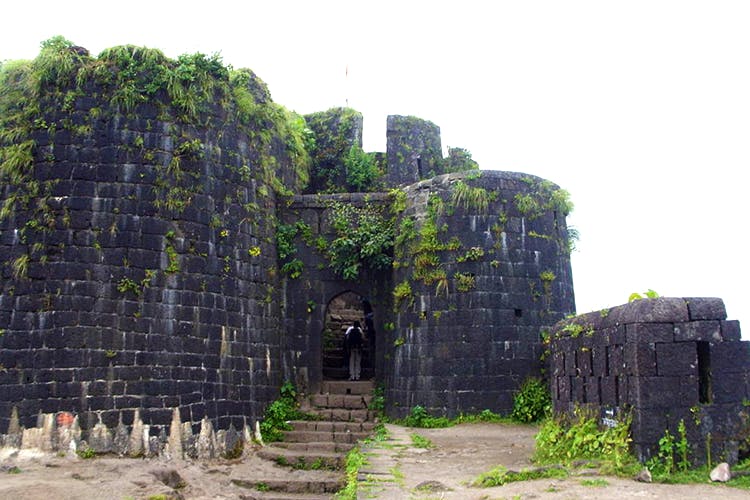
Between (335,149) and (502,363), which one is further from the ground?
(335,149)

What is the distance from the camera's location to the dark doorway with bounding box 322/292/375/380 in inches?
834

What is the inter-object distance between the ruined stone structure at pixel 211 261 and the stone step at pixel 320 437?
41.1 inches

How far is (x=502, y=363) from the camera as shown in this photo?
1702cm

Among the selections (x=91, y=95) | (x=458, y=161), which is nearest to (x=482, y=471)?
(x=91, y=95)

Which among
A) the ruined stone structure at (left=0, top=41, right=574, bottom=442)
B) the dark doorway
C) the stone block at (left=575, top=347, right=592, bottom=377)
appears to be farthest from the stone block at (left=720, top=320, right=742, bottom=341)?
the dark doorway

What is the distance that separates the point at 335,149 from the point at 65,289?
31.7 ft

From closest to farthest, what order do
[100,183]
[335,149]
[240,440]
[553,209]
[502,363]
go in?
[100,183] < [240,440] < [502,363] < [553,209] < [335,149]

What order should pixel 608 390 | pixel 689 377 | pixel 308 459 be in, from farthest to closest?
pixel 308 459, pixel 608 390, pixel 689 377

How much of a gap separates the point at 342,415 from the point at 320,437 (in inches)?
45.5

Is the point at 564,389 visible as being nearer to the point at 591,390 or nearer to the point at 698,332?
the point at 591,390

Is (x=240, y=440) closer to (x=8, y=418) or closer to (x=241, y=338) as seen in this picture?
(x=241, y=338)

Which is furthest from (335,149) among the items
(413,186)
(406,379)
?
(406,379)

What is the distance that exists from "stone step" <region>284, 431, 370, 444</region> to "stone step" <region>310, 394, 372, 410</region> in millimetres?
1412

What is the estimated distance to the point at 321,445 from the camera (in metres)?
16.1
